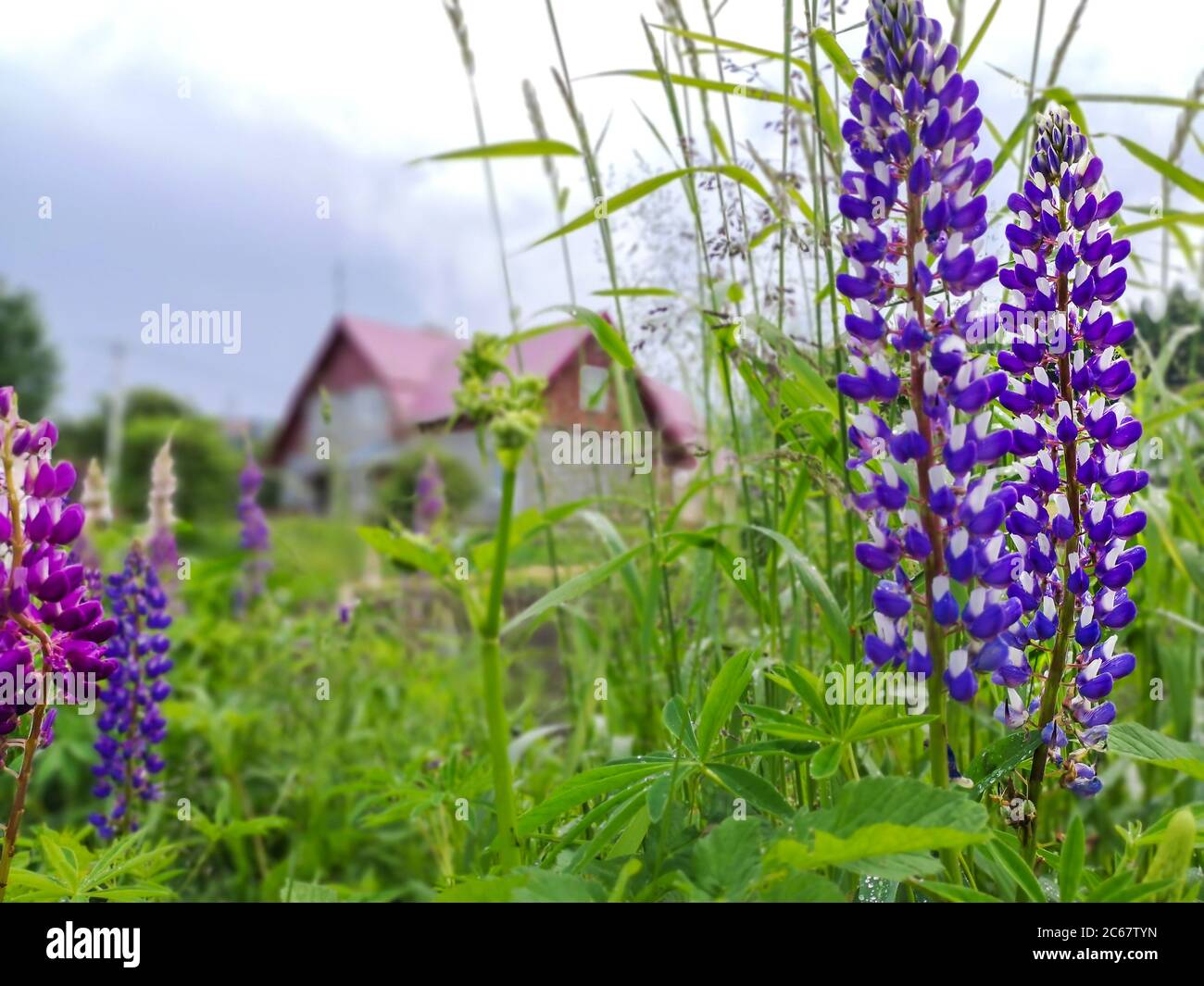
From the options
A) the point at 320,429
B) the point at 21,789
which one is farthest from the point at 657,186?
the point at 320,429

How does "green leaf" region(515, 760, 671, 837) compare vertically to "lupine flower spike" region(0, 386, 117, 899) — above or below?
below

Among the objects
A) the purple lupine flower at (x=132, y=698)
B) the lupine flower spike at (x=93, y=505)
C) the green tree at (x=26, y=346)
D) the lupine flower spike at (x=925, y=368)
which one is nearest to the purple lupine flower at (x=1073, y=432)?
the lupine flower spike at (x=925, y=368)

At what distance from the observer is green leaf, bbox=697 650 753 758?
3.79 feet

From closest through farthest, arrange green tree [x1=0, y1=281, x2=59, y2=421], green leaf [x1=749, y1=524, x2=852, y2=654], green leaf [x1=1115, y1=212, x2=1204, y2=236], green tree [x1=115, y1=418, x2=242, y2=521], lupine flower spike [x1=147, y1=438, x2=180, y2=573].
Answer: green leaf [x1=749, y1=524, x2=852, y2=654], green leaf [x1=1115, y1=212, x2=1204, y2=236], lupine flower spike [x1=147, y1=438, x2=180, y2=573], green tree [x1=115, y1=418, x2=242, y2=521], green tree [x1=0, y1=281, x2=59, y2=421]

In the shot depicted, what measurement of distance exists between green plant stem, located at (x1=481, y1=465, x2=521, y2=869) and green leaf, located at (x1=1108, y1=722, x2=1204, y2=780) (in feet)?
2.25

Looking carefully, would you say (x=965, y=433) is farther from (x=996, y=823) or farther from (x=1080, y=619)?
(x=996, y=823)

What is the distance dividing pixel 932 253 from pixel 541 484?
1.49 meters

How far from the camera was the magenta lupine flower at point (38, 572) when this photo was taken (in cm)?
124

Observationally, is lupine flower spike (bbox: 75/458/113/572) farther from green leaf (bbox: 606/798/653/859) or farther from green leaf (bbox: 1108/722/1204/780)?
green leaf (bbox: 1108/722/1204/780)

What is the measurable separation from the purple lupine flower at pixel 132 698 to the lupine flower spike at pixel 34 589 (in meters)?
0.83

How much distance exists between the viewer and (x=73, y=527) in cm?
128

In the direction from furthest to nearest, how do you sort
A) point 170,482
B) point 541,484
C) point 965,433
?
point 170,482 → point 541,484 → point 965,433

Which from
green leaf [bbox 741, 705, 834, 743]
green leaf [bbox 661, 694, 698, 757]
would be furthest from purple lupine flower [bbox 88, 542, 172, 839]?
green leaf [bbox 741, 705, 834, 743]
